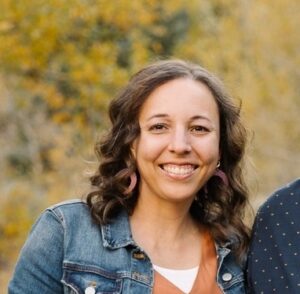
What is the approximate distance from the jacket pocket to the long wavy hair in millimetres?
205

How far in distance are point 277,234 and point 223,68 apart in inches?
468

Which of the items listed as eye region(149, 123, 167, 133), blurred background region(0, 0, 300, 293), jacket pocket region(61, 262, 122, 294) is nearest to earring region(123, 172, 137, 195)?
eye region(149, 123, 167, 133)

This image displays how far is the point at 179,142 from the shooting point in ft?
10.8

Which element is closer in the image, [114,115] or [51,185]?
[114,115]

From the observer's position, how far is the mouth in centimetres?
332

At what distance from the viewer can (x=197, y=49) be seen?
51.0ft

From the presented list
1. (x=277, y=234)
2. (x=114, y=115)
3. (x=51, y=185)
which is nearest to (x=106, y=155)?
(x=114, y=115)

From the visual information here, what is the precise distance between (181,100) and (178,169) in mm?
250

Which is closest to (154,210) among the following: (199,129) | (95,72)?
(199,129)

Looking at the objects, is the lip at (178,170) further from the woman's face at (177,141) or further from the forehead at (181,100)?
the forehead at (181,100)

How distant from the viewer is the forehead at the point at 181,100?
335cm

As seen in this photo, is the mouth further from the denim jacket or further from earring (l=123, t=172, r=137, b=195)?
the denim jacket

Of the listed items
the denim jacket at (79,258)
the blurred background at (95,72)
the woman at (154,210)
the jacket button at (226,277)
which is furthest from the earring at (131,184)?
the blurred background at (95,72)

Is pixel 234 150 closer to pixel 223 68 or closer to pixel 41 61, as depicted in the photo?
pixel 41 61
